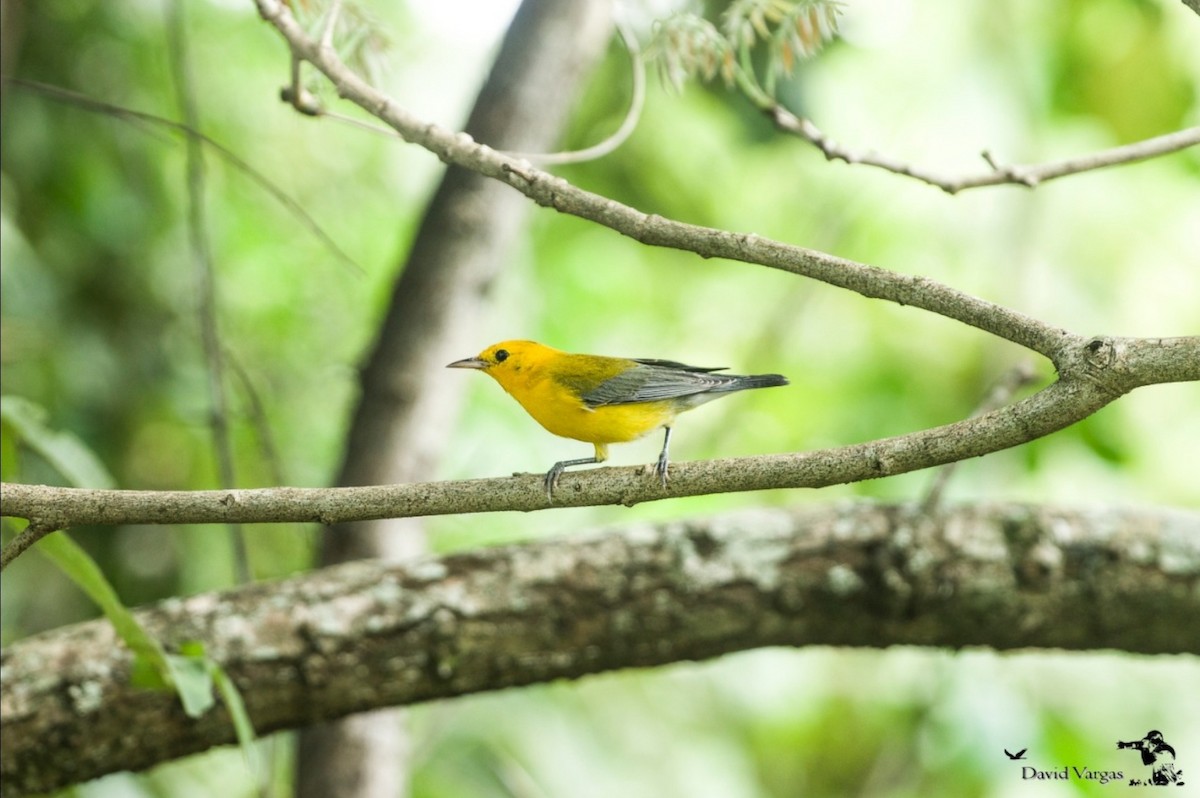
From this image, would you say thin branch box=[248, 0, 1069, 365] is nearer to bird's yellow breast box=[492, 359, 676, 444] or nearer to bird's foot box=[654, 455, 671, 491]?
bird's foot box=[654, 455, 671, 491]

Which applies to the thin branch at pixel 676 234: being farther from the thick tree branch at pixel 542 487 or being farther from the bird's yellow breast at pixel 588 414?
the bird's yellow breast at pixel 588 414

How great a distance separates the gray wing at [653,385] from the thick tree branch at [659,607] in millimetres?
481

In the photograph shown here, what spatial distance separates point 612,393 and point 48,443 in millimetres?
1515

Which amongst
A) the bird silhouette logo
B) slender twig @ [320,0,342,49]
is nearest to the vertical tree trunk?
A: slender twig @ [320,0,342,49]

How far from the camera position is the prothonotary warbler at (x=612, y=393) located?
10.7 ft

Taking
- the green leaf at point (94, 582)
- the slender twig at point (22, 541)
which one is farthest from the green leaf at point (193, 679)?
the slender twig at point (22, 541)

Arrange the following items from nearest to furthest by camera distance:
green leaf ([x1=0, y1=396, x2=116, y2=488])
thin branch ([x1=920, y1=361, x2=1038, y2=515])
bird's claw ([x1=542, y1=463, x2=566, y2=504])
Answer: bird's claw ([x1=542, y1=463, x2=566, y2=504]) < green leaf ([x1=0, y1=396, x2=116, y2=488]) < thin branch ([x1=920, y1=361, x2=1038, y2=515])

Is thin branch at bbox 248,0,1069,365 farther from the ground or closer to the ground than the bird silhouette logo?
farther from the ground

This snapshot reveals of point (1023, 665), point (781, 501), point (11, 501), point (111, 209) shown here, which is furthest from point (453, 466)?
point (11, 501)

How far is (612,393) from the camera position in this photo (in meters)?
3.29

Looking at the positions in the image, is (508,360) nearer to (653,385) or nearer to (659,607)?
(653,385)

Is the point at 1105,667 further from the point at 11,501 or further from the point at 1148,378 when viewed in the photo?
the point at 11,501

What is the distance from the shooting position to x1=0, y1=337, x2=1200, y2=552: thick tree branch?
6.50 ft

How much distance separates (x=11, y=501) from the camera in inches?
83.4
